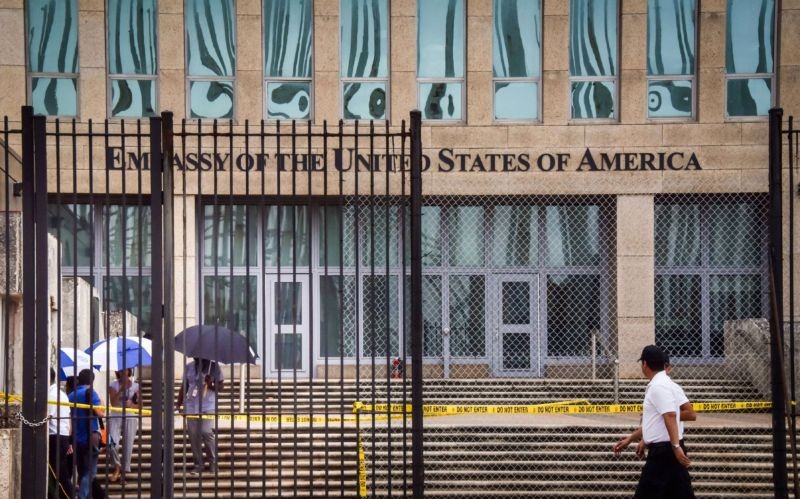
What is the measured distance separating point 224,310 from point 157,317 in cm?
1249

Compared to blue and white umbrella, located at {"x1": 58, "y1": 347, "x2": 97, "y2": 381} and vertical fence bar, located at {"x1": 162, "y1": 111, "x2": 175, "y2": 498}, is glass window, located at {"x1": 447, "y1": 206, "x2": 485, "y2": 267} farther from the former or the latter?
vertical fence bar, located at {"x1": 162, "y1": 111, "x2": 175, "y2": 498}

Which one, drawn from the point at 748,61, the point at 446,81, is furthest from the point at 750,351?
the point at 446,81

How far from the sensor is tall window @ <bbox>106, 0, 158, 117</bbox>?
1953 cm

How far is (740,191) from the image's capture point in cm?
1944

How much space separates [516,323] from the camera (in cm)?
2005

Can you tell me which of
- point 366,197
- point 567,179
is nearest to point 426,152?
point 366,197

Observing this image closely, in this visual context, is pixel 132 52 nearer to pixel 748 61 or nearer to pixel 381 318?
pixel 381 318

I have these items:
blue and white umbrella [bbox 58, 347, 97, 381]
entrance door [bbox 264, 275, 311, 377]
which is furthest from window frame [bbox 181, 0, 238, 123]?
blue and white umbrella [bbox 58, 347, 97, 381]

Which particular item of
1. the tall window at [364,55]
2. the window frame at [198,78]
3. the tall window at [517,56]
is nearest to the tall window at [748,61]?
the tall window at [517,56]

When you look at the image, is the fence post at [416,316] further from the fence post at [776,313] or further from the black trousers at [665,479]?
the fence post at [776,313]

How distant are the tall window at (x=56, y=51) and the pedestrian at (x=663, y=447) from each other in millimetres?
14247

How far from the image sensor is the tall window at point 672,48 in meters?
19.8

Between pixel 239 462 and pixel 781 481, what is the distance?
23.8 feet

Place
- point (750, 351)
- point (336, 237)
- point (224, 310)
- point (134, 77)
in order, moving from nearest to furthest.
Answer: point (750, 351)
point (134, 77)
point (224, 310)
point (336, 237)
